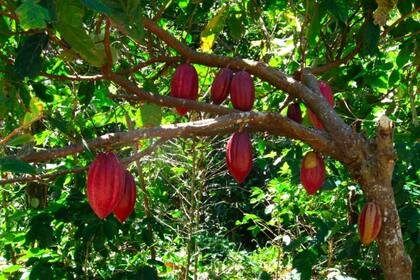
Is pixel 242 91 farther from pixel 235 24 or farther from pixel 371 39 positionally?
pixel 235 24

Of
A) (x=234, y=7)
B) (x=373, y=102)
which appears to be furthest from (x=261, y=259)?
(x=234, y=7)

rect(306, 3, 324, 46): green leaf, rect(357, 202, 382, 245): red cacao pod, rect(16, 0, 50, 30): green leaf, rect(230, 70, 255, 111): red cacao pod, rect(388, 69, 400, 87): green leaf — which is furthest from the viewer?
rect(388, 69, 400, 87): green leaf

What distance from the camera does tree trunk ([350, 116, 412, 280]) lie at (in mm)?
1396

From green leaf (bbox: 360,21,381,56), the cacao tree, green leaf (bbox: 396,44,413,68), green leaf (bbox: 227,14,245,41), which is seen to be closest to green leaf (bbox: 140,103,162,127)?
the cacao tree

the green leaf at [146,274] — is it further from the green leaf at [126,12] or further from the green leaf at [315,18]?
the green leaf at [126,12]

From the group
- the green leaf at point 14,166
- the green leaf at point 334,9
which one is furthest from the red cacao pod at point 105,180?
the green leaf at point 334,9

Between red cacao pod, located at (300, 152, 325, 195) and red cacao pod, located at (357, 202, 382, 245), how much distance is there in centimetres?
19

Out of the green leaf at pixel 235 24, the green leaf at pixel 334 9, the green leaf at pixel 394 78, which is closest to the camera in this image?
the green leaf at pixel 334 9

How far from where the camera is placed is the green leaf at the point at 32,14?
0.81 meters

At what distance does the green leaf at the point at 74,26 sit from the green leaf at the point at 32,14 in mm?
180

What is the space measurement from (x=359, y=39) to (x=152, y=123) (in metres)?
0.79

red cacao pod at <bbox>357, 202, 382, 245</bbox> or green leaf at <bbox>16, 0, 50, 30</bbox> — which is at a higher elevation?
green leaf at <bbox>16, 0, 50, 30</bbox>

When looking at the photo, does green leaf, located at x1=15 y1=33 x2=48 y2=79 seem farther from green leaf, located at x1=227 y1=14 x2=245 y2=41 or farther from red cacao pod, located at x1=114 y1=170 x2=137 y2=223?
green leaf, located at x1=227 y1=14 x2=245 y2=41

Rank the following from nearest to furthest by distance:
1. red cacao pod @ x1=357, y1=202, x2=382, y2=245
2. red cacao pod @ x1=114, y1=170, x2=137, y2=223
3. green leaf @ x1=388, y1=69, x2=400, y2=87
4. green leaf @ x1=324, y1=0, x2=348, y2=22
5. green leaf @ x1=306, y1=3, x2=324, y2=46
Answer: red cacao pod @ x1=114, y1=170, x2=137, y2=223 < red cacao pod @ x1=357, y1=202, x2=382, y2=245 < green leaf @ x1=324, y1=0, x2=348, y2=22 < green leaf @ x1=306, y1=3, x2=324, y2=46 < green leaf @ x1=388, y1=69, x2=400, y2=87
